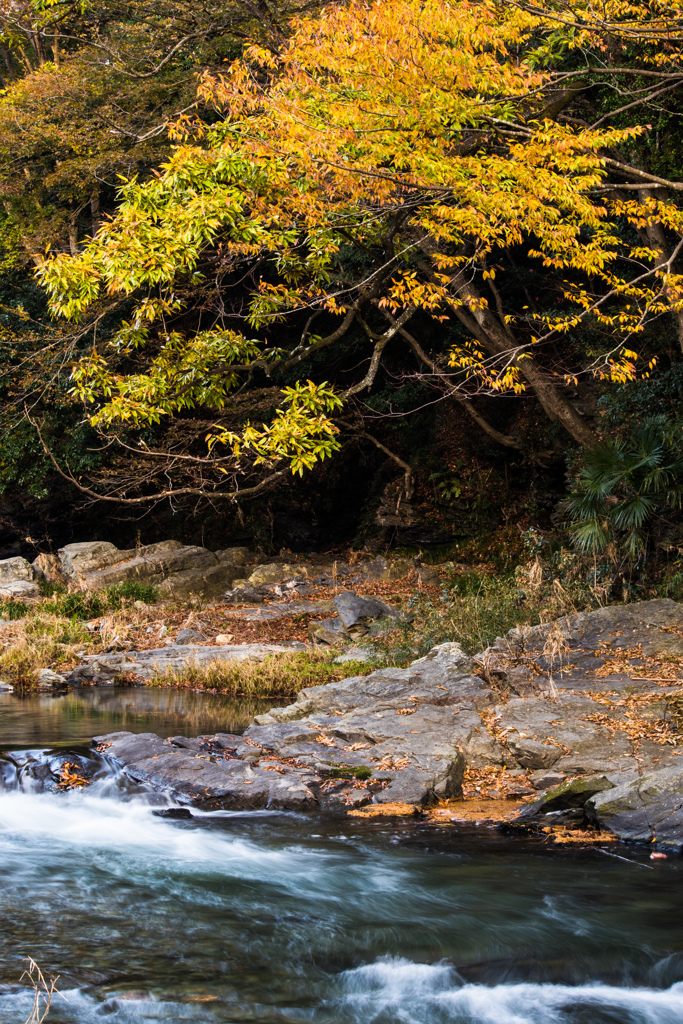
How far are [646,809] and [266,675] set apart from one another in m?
6.61

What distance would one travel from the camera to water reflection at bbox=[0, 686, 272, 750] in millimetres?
9578

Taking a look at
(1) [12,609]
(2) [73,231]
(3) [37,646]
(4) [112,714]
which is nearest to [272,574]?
(1) [12,609]

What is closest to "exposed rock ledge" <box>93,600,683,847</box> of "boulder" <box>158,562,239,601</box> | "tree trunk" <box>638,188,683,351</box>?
"tree trunk" <box>638,188,683,351</box>

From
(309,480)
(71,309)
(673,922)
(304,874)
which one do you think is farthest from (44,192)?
(673,922)

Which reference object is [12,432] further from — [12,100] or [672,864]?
[672,864]

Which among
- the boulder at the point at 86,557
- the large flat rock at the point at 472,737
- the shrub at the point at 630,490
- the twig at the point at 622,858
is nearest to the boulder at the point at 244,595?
the boulder at the point at 86,557

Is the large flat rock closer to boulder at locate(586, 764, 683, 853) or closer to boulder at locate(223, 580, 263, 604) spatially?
boulder at locate(586, 764, 683, 853)

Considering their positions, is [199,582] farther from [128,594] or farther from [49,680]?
[49,680]

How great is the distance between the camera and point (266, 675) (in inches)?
487

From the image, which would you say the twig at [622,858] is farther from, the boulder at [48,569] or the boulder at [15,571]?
the boulder at [15,571]

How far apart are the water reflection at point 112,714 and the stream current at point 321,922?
6.64ft

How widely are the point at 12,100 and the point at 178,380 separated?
27.9ft

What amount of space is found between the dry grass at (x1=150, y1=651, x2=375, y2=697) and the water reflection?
26cm

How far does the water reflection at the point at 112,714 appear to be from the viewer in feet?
31.4
